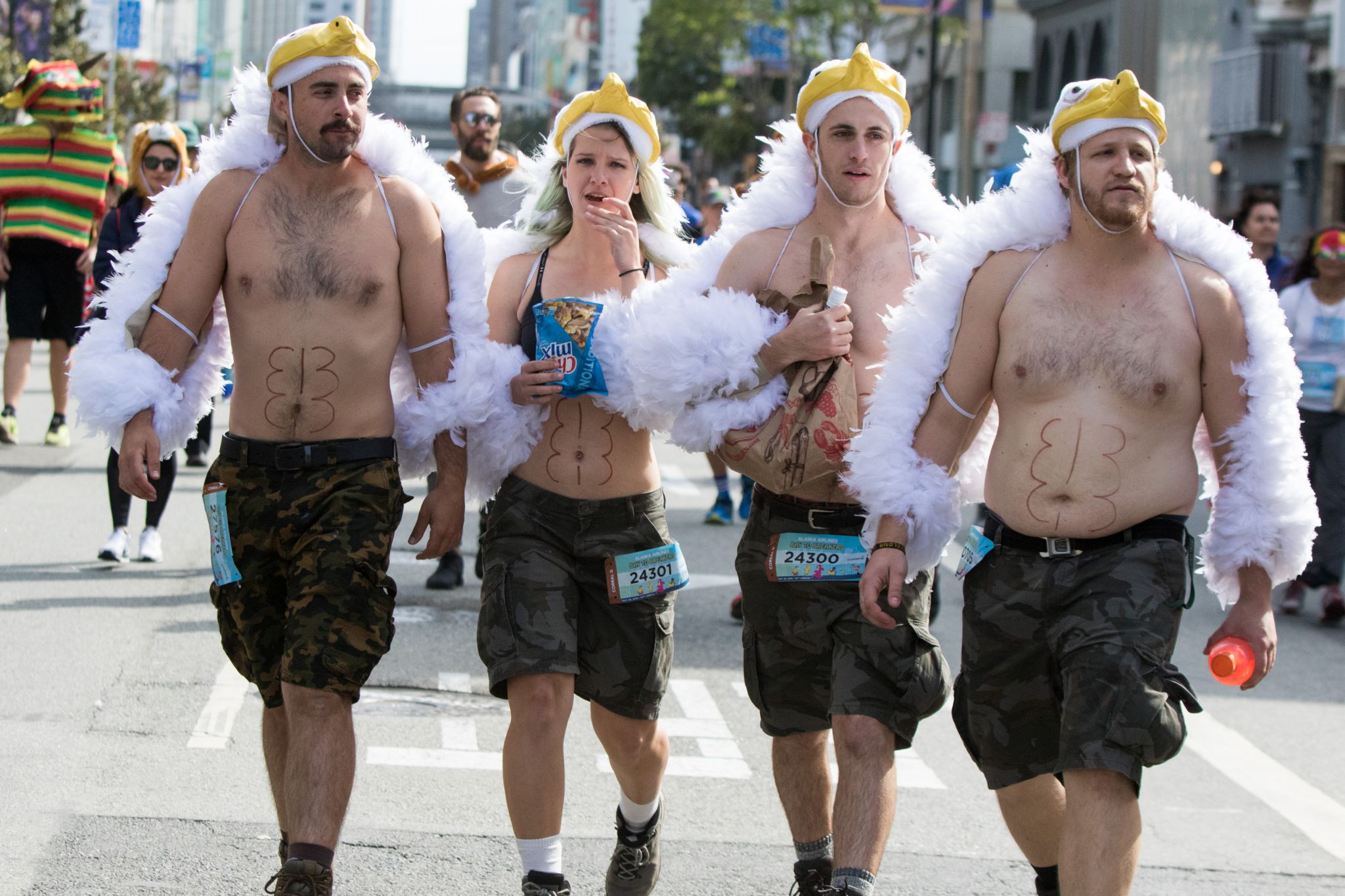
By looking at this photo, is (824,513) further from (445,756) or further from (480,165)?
(480,165)

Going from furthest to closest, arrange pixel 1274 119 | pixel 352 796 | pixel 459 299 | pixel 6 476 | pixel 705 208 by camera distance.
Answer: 1. pixel 1274 119
2. pixel 705 208
3. pixel 6 476
4. pixel 352 796
5. pixel 459 299

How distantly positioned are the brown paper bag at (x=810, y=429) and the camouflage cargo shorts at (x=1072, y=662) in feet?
1.55

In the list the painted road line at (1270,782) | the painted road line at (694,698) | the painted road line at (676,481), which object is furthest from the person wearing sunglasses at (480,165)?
the painted road line at (676,481)

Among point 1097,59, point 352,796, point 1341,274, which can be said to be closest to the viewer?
point 352,796

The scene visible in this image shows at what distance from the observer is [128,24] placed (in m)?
36.8

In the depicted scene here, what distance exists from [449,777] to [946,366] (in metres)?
2.38

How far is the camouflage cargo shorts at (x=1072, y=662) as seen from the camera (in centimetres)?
402

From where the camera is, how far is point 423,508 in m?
4.77

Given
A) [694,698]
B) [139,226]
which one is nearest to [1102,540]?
[694,698]

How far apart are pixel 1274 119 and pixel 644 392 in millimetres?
29197

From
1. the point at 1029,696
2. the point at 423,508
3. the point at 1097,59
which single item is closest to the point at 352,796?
the point at 423,508

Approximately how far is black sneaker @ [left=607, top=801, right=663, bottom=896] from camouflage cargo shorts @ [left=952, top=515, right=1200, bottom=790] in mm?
950

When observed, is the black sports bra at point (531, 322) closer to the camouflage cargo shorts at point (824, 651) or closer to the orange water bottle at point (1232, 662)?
the camouflage cargo shorts at point (824, 651)

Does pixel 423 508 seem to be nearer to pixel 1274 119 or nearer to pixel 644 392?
pixel 644 392
